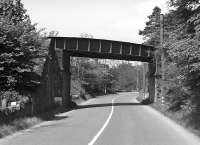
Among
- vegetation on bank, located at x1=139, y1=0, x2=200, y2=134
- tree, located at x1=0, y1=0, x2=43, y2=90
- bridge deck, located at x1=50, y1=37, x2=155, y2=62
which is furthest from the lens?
bridge deck, located at x1=50, y1=37, x2=155, y2=62

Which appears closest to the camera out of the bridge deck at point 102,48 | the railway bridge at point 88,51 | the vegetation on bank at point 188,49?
the vegetation on bank at point 188,49

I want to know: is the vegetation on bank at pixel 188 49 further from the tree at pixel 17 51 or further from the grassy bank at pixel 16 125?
the tree at pixel 17 51

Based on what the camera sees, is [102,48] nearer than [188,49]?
No

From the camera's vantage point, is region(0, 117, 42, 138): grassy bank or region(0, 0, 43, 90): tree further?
region(0, 0, 43, 90): tree

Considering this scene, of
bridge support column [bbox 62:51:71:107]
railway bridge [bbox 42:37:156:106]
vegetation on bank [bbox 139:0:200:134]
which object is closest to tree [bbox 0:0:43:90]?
vegetation on bank [bbox 139:0:200:134]

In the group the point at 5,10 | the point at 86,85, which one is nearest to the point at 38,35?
the point at 5,10

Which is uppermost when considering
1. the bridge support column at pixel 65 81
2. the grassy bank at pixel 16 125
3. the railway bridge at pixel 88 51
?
the railway bridge at pixel 88 51

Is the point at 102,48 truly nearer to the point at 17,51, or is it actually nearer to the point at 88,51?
the point at 88,51

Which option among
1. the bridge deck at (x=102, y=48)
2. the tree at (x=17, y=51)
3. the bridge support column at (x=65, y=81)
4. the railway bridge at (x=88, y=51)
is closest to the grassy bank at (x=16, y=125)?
the tree at (x=17, y=51)

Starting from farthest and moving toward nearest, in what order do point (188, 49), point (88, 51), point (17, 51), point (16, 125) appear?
1. point (88, 51)
2. point (17, 51)
3. point (16, 125)
4. point (188, 49)

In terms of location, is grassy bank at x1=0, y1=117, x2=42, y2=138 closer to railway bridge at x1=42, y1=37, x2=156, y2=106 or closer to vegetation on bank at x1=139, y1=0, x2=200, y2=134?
vegetation on bank at x1=139, y1=0, x2=200, y2=134

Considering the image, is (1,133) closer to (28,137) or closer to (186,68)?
(28,137)

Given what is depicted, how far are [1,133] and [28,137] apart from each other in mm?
1310

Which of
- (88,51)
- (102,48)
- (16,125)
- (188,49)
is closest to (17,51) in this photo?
(16,125)
